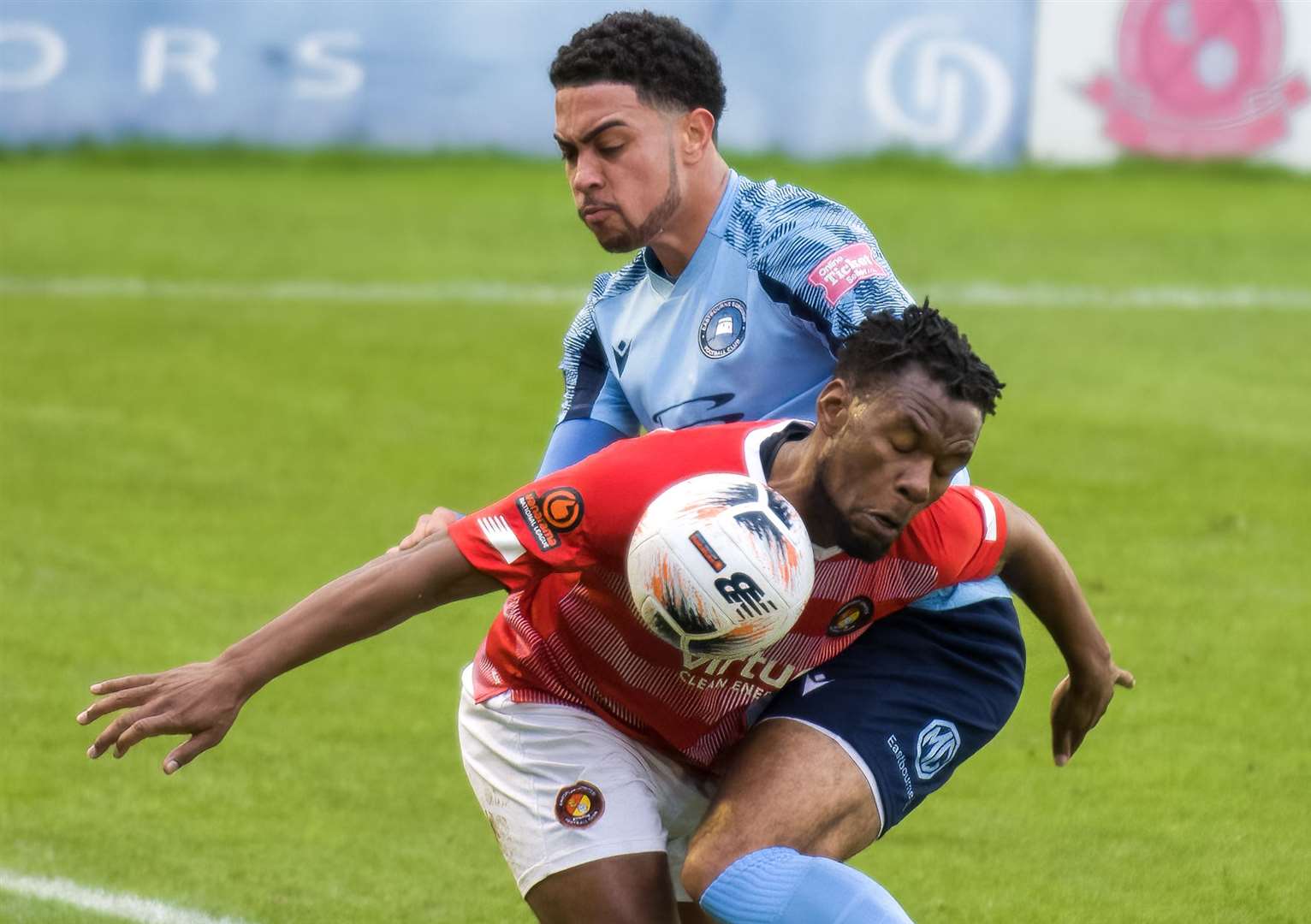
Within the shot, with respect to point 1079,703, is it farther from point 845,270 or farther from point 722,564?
point 722,564

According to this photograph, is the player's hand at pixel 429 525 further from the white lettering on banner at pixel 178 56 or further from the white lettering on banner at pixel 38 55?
the white lettering on banner at pixel 38 55

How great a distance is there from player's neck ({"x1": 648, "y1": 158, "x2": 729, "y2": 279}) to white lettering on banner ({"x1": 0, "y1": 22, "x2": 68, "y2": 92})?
602 inches

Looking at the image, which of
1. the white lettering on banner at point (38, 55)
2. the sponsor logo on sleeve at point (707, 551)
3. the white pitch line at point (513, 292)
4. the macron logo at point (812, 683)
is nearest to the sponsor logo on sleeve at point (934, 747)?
the macron logo at point (812, 683)

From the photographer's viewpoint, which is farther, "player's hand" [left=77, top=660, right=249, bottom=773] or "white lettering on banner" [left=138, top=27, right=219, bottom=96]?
"white lettering on banner" [left=138, top=27, right=219, bottom=96]

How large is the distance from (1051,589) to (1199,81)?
1458 cm

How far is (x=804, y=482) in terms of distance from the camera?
15.7 feet

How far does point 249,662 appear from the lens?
183 inches

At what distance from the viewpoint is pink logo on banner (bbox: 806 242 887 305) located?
17.0ft

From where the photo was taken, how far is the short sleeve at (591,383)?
5.95 metres

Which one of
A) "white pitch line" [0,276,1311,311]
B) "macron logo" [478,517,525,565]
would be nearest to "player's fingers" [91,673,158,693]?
"macron logo" [478,517,525,565]

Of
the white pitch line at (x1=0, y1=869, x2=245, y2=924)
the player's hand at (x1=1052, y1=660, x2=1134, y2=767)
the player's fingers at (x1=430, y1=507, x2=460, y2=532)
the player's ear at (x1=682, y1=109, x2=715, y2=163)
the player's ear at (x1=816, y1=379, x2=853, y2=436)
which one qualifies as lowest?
the white pitch line at (x1=0, y1=869, x2=245, y2=924)

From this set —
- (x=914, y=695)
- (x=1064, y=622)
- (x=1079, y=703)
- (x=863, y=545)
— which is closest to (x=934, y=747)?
(x=914, y=695)

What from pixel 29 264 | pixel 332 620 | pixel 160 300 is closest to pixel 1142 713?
pixel 332 620

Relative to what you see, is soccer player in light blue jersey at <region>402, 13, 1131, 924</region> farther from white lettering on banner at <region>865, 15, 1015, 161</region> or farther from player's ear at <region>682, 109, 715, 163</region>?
white lettering on banner at <region>865, 15, 1015, 161</region>
